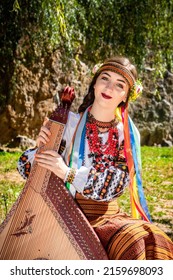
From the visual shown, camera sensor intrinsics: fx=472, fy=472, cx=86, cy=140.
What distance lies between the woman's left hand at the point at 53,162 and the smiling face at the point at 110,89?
1.31 feet

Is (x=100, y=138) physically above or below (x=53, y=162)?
above

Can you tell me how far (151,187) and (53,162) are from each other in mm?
4748

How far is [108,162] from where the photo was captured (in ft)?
7.94

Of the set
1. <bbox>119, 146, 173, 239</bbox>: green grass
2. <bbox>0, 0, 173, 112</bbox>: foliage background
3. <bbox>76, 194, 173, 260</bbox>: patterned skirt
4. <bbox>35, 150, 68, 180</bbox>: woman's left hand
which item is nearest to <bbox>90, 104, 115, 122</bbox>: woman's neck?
<bbox>35, 150, 68, 180</bbox>: woman's left hand

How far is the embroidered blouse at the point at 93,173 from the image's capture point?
2.25 metres

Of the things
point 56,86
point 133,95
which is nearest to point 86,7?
point 56,86

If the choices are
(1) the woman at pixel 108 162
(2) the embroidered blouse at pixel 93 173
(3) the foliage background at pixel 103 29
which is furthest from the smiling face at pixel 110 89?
(3) the foliage background at pixel 103 29

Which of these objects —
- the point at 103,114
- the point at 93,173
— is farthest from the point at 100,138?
the point at 93,173

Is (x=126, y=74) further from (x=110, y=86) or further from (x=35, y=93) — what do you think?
(x=35, y=93)

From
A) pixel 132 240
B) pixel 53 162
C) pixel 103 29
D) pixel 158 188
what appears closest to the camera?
pixel 132 240

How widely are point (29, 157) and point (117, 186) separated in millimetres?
483

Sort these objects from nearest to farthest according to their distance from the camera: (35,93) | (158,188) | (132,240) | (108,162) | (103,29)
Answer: (132,240)
(108,162)
(158,188)
(103,29)
(35,93)

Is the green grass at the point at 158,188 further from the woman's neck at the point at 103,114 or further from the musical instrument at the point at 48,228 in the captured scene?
Answer: the musical instrument at the point at 48,228
